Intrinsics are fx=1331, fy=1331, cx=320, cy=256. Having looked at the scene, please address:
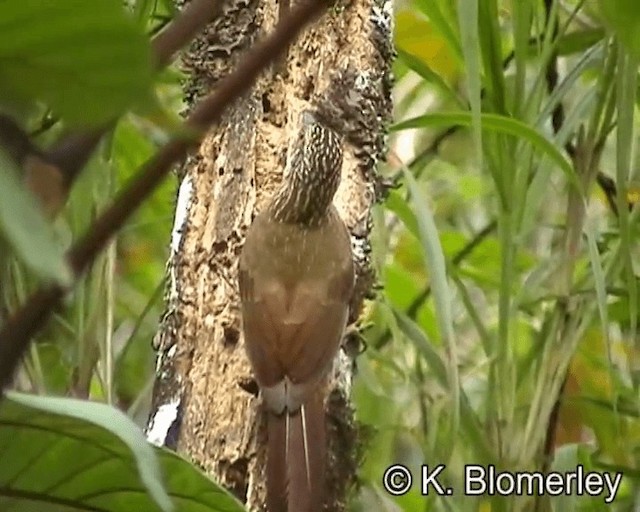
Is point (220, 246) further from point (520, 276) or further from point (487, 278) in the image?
point (520, 276)

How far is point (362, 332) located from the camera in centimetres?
204

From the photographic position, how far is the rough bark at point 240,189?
5.44 feet

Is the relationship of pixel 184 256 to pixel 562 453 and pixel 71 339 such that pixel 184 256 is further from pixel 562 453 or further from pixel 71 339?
pixel 562 453

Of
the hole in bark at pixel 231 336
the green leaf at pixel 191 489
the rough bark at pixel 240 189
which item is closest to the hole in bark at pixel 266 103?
the rough bark at pixel 240 189

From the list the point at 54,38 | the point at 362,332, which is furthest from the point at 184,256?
the point at 54,38

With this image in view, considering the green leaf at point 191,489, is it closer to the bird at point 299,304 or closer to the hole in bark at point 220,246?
the bird at point 299,304

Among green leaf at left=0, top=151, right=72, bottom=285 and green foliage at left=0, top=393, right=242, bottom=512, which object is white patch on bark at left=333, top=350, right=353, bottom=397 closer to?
green foliage at left=0, top=393, right=242, bottom=512

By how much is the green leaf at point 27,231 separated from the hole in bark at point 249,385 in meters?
1.49

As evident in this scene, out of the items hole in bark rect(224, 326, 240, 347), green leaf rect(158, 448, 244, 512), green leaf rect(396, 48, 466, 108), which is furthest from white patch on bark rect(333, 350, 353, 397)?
green leaf rect(158, 448, 244, 512)

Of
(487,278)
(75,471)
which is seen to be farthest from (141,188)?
(487,278)

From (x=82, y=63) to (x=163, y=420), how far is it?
55.9 inches

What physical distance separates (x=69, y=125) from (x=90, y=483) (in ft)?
0.83

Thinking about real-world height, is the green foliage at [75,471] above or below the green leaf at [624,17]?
below

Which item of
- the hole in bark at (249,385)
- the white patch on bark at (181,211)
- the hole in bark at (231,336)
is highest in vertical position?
the white patch on bark at (181,211)
